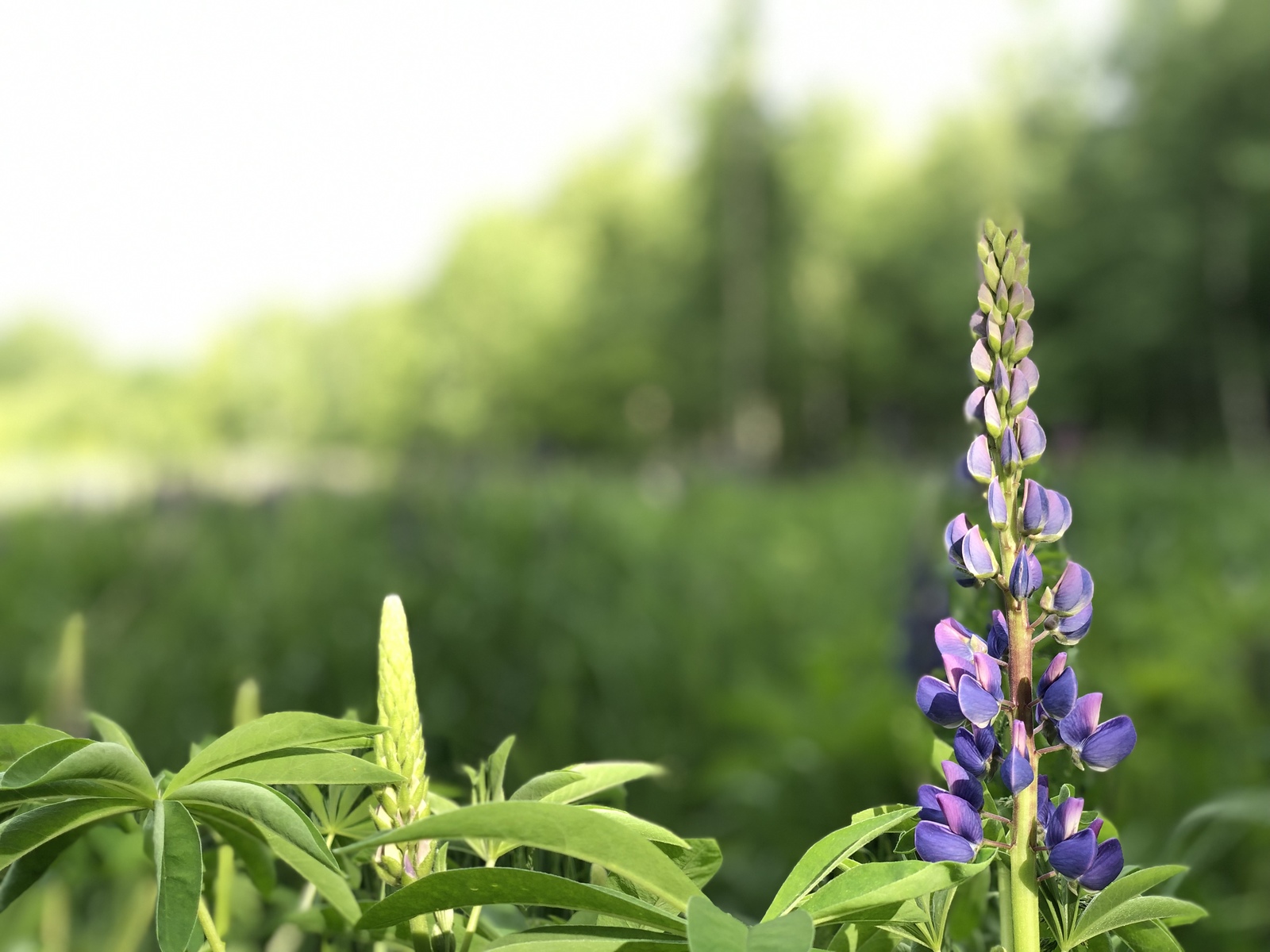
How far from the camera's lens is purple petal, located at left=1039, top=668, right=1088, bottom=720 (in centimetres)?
30

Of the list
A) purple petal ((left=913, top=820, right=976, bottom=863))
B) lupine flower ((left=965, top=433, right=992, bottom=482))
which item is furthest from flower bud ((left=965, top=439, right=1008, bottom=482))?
purple petal ((left=913, top=820, right=976, bottom=863))

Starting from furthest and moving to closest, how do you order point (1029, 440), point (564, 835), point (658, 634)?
1. point (658, 634)
2. point (1029, 440)
3. point (564, 835)

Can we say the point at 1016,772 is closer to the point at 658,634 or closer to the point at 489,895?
the point at 489,895

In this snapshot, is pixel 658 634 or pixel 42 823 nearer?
pixel 42 823

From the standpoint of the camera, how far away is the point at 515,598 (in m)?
3.71

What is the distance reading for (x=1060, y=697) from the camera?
0.30m

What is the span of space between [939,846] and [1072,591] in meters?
0.09

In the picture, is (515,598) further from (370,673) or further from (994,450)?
(994,450)

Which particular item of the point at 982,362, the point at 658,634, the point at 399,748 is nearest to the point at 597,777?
the point at 399,748

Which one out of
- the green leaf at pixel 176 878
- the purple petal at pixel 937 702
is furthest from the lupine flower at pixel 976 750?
the green leaf at pixel 176 878

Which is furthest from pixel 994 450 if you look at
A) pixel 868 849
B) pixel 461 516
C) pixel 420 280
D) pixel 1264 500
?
pixel 420 280

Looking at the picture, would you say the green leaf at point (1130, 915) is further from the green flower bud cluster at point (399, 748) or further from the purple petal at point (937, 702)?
the green flower bud cluster at point (399, 748)

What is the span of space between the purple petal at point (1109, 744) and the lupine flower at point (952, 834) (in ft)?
0.16

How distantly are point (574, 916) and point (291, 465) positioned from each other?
10902 mm
